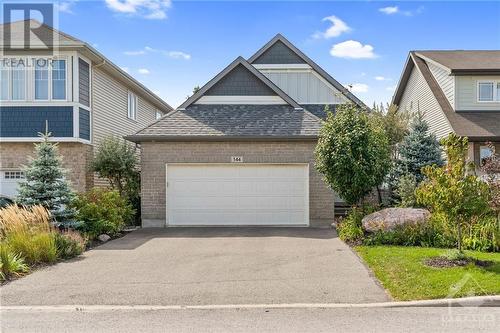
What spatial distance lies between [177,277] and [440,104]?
16331 mm

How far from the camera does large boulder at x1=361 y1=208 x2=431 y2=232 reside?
11.5 meters

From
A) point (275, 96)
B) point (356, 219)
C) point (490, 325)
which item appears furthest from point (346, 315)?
point (275, 96)

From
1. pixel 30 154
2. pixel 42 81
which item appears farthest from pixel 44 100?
pixel 30 154

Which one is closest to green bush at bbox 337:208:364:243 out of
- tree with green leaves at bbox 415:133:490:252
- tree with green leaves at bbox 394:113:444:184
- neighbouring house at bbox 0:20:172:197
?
tree with green leaves at bbox 415:133:490:252

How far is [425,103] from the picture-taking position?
71.8 ft

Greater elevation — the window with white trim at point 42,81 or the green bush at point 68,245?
the window with white trim at point 42,81

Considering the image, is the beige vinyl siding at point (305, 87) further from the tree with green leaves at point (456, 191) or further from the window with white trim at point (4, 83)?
→ the tree with green leaves at point (456, 191)

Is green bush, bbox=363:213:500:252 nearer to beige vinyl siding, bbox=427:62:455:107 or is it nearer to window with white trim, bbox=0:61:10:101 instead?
beige vinyl siding, bbox=427:62:455:107

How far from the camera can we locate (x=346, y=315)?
6.18 m

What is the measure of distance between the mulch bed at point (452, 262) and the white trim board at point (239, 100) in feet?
31.5

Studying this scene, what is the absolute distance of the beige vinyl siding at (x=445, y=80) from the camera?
19572 mm

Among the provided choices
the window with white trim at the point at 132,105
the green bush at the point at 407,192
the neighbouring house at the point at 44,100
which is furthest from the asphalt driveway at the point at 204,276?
the window with white trim at the point at 132,105

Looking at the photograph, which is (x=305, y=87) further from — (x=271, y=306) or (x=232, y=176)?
(x=271, y=306)

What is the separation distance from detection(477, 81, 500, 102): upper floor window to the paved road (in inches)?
620
